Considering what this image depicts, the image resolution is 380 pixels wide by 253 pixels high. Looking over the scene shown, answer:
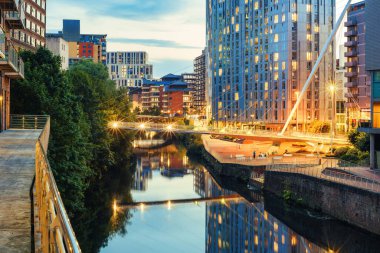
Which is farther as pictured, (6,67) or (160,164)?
(160,164)

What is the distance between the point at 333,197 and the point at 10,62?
23.0 m

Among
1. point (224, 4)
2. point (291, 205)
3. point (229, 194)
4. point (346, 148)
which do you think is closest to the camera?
point (291, 205)

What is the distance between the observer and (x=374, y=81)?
44469 millimetres

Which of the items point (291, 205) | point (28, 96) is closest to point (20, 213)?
point (28, 96)

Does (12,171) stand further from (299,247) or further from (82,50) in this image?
(82,50)

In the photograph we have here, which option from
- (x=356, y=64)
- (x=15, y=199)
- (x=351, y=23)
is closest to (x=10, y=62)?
(x=15, y=199)

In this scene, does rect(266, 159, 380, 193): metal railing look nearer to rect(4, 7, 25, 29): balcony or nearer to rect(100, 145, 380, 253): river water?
rect(100, 145, 380, 253): river water

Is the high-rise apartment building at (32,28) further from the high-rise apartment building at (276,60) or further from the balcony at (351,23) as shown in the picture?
the balcony at (351,23)

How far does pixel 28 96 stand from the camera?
36812 mm

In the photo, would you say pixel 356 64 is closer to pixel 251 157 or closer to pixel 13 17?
pixel 251 157

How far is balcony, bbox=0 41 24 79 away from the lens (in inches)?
1166

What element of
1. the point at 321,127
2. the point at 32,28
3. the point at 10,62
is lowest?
the point at 321,127

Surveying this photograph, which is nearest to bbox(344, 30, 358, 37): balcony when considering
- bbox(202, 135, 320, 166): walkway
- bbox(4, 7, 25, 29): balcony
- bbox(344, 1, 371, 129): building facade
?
bbox(344, 1, 371, 129): building facade

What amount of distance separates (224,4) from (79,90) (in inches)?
3185
